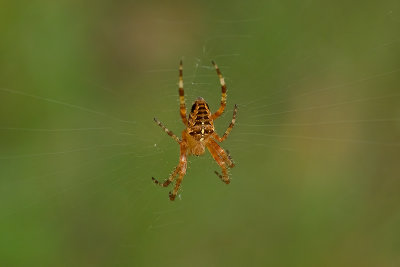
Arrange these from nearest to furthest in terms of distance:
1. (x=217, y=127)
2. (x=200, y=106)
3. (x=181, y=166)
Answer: (x=200, y=106) → (x=181, y=166) → (x=217, y=127)

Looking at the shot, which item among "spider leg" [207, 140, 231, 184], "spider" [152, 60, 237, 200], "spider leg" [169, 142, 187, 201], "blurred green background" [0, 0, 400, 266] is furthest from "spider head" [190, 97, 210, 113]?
"blurred green background" [0, 0, 400, 266]

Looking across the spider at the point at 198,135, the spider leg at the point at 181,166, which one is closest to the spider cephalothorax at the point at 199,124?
the spider at the point at 198,135

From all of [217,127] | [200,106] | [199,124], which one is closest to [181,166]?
[199,124]

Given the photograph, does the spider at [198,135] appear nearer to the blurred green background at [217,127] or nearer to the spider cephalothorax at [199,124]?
the spider cephalothorax at [199,124]

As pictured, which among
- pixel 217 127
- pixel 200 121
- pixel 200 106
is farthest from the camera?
pixel 217 127

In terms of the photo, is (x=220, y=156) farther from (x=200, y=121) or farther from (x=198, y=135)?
(x=200, y=121)

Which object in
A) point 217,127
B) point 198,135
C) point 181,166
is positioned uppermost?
point 217,127

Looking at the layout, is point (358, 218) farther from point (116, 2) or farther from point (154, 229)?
point (116, 2)
